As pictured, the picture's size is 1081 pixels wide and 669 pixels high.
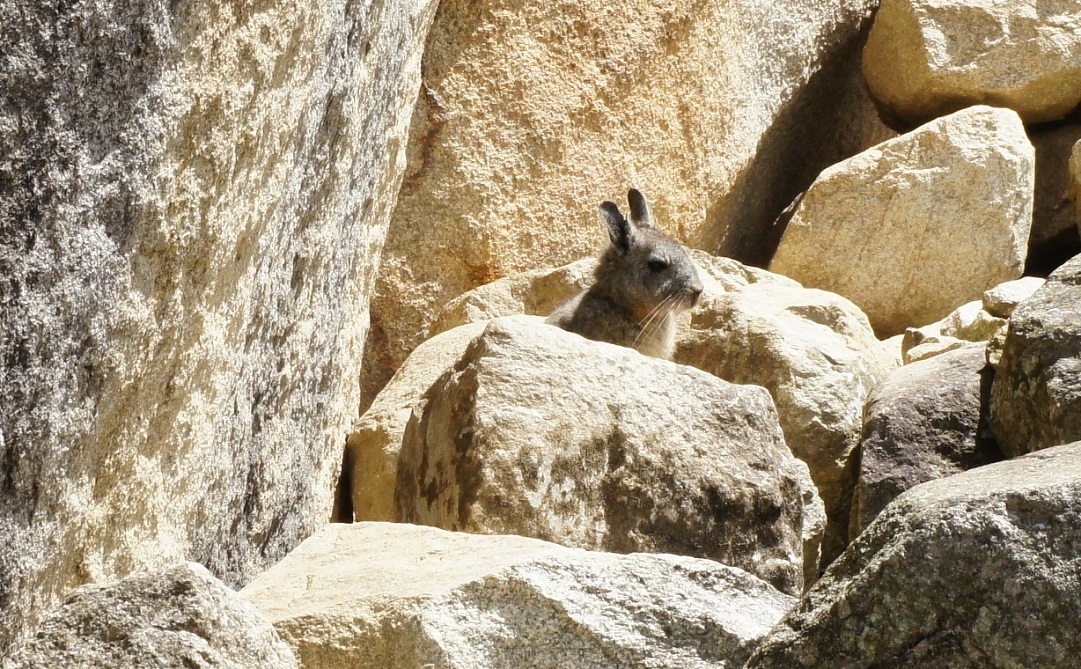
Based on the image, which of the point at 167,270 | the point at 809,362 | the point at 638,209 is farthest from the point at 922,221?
the point at 167,270

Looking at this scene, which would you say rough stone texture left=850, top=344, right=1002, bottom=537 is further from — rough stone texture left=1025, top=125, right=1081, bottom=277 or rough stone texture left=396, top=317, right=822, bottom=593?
rough stone texture left=1025, top=125, right=1081, bottom=277

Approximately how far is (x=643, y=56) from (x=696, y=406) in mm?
3138

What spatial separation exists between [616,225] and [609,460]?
283cm

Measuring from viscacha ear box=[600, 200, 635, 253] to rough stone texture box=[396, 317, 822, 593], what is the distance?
7.71 feet

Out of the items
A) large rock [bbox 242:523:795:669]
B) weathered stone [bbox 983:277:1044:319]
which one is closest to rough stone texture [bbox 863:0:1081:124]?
weathered stone [bbox 983:277:1044:319]

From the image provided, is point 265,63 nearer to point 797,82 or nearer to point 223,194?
point 223,194

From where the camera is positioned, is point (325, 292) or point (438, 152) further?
point (438, 152)

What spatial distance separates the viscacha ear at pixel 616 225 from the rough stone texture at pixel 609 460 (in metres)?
2.35

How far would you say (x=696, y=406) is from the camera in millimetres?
4668

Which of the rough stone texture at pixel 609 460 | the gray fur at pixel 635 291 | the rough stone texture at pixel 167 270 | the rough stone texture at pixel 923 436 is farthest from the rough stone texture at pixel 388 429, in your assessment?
the rough stone texture at pixel 923 436

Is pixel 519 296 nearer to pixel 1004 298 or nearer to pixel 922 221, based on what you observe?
pixel 922 221

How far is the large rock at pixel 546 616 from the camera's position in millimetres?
3096

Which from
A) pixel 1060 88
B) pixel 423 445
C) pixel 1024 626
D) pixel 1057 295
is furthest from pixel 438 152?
pixel 1024 626

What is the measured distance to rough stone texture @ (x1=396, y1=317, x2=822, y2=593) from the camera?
4348mm
